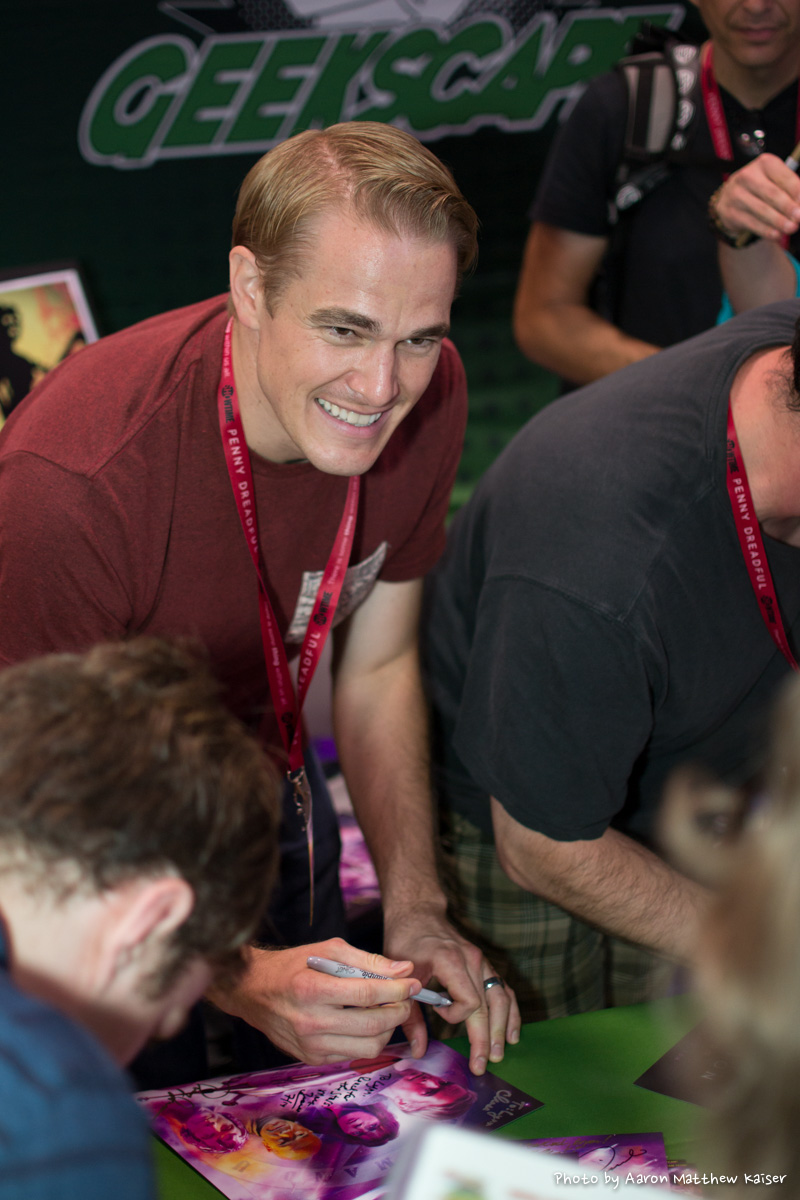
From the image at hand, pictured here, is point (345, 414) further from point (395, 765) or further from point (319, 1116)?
point (319, 1116)

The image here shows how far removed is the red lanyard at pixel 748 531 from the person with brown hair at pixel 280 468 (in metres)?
0.41

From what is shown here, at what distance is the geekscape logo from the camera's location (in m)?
2.96

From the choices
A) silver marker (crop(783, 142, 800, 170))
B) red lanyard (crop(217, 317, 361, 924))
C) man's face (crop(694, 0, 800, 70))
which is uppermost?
man's face (crop(694, 0, 800, 70))

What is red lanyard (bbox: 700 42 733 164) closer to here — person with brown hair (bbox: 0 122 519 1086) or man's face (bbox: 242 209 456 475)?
person with brown hair (bbox: 0 122 519 1086)

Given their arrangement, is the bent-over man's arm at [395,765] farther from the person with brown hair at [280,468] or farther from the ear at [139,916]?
the ear at [139,916]

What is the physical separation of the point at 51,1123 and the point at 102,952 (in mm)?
191

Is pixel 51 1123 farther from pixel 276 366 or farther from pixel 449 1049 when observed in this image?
pixel 276 366

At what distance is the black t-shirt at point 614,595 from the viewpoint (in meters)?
1.40

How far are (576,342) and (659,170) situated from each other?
Result: 15.4 inches

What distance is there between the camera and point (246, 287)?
1.41 m

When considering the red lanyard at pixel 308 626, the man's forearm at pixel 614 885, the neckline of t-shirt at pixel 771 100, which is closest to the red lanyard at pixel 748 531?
the man's forearm at pixel 614 885

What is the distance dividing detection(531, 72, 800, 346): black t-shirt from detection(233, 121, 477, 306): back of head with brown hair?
1.02 meters

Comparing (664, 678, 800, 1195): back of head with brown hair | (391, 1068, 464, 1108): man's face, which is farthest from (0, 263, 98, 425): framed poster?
(664, 678, 800, 1195): back of head with brown hair

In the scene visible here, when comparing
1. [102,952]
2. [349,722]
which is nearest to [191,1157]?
[102,952]
